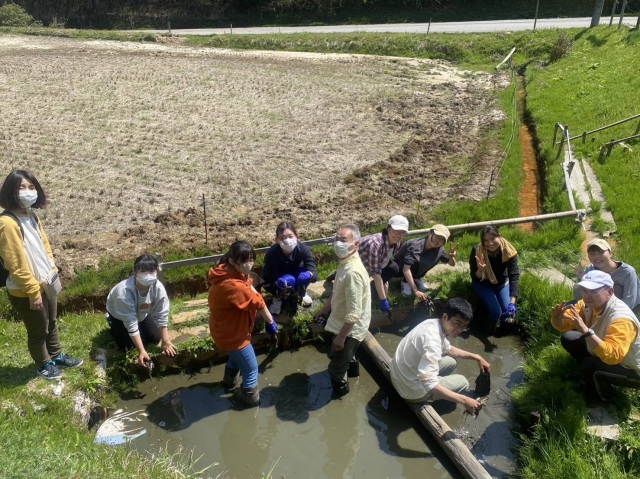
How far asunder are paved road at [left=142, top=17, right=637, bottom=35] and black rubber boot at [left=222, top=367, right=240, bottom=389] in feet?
→ 81.8

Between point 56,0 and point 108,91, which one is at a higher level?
point 56,0

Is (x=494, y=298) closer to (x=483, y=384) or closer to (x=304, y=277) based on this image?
(x=483, y=384)

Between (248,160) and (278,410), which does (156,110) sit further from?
(278,410)

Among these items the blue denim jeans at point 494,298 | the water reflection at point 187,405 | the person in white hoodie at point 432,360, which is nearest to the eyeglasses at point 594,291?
the person in white hoodie at point 432,360

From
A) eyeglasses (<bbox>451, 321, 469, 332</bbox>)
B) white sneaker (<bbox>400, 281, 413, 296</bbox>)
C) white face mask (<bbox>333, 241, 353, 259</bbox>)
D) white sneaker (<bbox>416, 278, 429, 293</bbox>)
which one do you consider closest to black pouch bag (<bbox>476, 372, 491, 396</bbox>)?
eyeglasses (<bbox>451, 321, 469, 332</bbox>)

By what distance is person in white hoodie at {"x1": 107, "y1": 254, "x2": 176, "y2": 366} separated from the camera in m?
5.42

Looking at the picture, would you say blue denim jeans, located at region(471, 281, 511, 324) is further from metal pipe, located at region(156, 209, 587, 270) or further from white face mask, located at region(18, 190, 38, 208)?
white face mask, located at region(18, 190, 38, 208)

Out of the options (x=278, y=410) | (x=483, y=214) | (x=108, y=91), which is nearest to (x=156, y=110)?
(x=108, y=91)

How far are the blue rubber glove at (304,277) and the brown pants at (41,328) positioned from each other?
2.49 meters

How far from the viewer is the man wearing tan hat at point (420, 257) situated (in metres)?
6.81

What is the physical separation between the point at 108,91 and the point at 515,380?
51.7ft

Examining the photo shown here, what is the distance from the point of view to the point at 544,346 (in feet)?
21.1

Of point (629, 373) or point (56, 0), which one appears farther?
point (56, 0)

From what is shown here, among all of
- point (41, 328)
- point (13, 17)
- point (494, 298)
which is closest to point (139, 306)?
point (41, 328)
